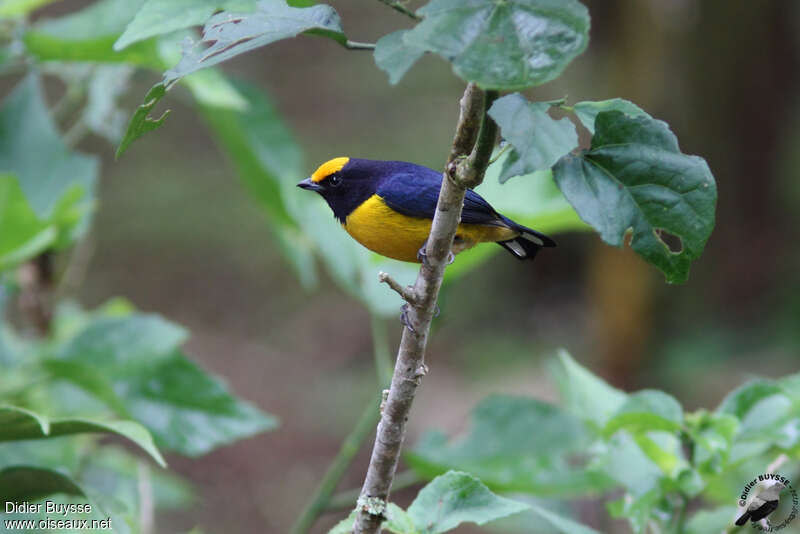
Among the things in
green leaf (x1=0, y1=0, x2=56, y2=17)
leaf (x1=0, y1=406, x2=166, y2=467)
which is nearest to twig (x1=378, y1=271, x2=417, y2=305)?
Result: leaf (x1=0, y1=406, x2=166, y2=467)

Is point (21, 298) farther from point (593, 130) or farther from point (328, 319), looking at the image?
point (328, 319)

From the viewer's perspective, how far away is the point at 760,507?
1.25m

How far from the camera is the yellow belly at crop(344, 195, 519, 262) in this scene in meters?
1.69

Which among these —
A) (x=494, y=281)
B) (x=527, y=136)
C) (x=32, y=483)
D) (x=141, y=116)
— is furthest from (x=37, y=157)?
(x=494, y=281)

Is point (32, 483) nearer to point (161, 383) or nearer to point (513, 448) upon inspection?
point (161, 383)

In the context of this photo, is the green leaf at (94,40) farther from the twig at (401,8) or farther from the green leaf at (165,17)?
the twig at (401,8)

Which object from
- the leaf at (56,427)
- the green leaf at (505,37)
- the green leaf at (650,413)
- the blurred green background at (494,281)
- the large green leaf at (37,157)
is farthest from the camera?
the blurred green background at (494,281)

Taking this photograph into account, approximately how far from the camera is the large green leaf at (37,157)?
216 centimetres

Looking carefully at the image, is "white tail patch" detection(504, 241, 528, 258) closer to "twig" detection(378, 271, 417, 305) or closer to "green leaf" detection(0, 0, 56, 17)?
"twig" detection(378, 271, 417, 305)

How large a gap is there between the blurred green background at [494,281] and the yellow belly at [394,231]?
3.25 m

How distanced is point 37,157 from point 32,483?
3.49ft

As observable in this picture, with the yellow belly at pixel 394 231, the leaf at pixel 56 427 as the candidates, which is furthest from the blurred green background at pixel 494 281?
the leaf at pixel 56 427

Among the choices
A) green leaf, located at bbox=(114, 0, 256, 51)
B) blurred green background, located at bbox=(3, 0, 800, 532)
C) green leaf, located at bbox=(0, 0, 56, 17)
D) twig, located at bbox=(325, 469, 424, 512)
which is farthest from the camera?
blurred green background, located at bbox=(3, 0, 800, 532)

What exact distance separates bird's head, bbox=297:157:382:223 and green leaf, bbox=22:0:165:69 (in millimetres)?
476
